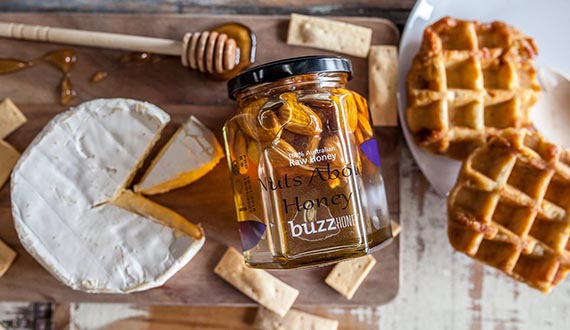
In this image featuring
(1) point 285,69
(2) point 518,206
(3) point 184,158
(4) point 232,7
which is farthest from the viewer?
(4) point 232,7

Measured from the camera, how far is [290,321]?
4.50ft

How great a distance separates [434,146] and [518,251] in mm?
277

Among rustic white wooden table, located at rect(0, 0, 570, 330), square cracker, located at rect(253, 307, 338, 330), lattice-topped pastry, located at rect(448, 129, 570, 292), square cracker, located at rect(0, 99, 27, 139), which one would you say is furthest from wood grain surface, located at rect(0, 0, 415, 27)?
square cracker, located at rect(253, 307, 338, 330)

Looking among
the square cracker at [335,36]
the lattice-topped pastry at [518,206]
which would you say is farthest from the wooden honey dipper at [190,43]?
the lattice-topped pastry at [518,206]

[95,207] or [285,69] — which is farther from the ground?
[285,69]

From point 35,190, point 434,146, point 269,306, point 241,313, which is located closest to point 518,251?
point 434,146

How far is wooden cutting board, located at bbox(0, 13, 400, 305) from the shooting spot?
1340mm

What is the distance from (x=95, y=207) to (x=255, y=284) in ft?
1.33

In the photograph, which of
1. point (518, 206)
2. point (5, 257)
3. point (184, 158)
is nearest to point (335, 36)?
point (184, 158)

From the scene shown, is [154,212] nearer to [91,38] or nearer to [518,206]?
[91,38]

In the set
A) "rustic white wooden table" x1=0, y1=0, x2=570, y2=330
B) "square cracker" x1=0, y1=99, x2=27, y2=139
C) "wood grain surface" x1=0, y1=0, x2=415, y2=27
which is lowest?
"rustic white wooden table" x1=0, y1=0, x2=570, y2=330

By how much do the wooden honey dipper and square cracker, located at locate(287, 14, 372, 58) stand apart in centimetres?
11

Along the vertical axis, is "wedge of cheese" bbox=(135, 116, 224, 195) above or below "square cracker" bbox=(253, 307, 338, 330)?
above

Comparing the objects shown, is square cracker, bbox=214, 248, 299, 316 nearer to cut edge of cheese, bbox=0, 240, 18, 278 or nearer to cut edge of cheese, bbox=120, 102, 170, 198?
cut edge of cheese, bbox=120, 102, 170, 198
